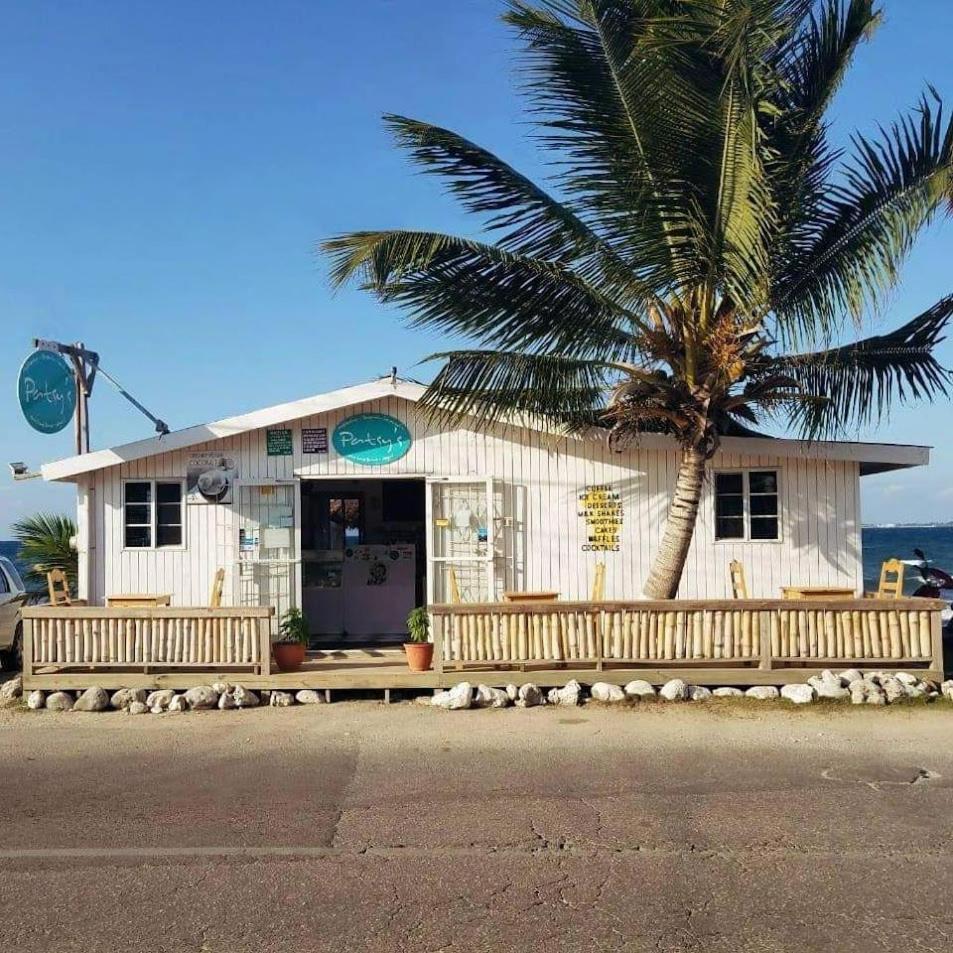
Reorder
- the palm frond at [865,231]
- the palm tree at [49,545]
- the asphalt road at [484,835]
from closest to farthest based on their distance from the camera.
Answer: the asphalt road at [484,835], the palm frond at [865,231], the palm tree at [49,545]

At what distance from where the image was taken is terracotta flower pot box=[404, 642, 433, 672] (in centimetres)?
1122

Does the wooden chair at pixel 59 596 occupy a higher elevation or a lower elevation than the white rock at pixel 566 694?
higher

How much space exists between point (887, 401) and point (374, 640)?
754cm

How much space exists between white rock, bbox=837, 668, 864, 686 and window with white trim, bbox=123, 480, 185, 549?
8094mm

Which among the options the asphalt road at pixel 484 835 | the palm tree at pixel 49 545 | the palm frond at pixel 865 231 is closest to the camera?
the asphalt road at pixel 484 835

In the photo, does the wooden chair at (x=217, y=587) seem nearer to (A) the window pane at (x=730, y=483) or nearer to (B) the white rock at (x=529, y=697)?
(B) the white rock at (x=529, y=697)

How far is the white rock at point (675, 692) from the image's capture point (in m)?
10.6

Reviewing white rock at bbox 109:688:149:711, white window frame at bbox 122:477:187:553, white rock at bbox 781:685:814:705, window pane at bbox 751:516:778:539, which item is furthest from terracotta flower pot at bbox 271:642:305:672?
window pane at bbox 751:516:778:539

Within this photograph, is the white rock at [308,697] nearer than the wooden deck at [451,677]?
No

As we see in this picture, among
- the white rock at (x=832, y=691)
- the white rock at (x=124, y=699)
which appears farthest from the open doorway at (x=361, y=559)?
the white rock at (x=832, y=691)

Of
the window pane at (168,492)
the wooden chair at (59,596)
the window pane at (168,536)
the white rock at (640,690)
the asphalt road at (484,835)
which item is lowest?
the asphalt road at (484,835)

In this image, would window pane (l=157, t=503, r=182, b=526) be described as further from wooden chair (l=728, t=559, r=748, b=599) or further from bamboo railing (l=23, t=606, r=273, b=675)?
wooden chair (l=728, t=559, r=748, b=599)

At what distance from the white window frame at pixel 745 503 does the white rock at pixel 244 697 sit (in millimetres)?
6025

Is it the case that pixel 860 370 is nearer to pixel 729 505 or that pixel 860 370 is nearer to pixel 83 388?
pixel 729 505
